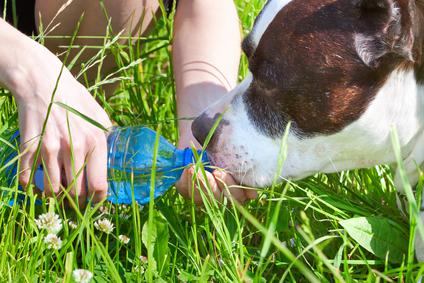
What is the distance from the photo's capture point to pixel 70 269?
4.97 feet

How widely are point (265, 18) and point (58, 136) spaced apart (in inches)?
23.0

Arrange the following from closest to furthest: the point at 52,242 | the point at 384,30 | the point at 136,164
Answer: the point at 52,242 → the point at 384,30 → the point at 136,164

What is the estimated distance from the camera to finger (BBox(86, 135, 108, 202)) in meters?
1.86

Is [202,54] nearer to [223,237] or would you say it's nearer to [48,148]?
[48,148]

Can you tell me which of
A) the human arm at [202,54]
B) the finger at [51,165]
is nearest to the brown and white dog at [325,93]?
the human arm at [202,54]

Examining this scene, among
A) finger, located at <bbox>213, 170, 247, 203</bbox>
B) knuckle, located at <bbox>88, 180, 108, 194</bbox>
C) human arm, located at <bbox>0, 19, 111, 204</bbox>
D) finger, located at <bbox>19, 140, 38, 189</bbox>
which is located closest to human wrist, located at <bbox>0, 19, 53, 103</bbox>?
human arm, located at <bbox>0, 19, 111, 204</bbox>

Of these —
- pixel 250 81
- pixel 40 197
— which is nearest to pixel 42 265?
pixel 40 197

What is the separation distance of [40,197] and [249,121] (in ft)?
1.85

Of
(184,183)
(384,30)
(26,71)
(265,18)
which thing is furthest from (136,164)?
(384,30)

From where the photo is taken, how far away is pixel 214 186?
6.28ft

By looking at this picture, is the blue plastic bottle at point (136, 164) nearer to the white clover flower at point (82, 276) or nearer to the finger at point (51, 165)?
the finger at point (51, 165)

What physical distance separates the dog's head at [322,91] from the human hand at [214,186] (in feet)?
0.09

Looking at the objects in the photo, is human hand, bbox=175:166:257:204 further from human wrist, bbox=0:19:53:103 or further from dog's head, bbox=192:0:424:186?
human wrist, bbox=0:19:53:103

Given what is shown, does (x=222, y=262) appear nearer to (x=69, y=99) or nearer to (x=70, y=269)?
(x=70, y=269)
